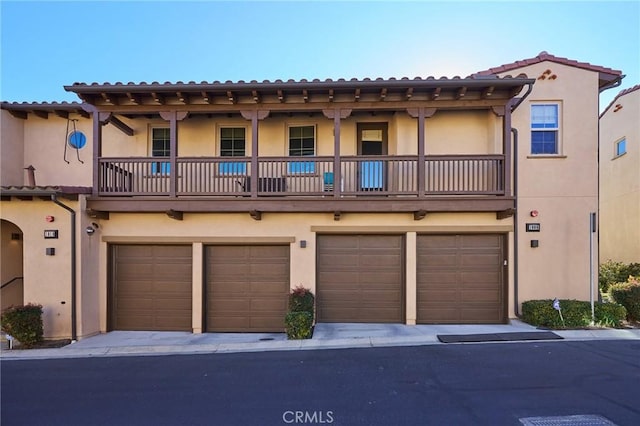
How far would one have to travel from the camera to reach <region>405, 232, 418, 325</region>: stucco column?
846 cm

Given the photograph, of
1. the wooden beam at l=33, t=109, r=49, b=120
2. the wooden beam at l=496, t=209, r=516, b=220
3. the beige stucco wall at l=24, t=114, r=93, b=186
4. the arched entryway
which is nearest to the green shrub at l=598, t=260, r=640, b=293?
the wooden beam at l=496, t=209, r=516, b=220

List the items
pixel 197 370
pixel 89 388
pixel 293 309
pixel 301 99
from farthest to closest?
1. pixel 301 99
2. pixel 293 309
3. pixel 197 370
4. pixel 89 388

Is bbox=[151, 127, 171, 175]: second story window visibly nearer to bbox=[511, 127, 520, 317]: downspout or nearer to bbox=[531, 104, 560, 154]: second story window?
bbox=[511, 127, 520, 317]: downspout

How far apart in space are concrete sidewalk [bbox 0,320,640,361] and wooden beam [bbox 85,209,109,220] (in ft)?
9.80

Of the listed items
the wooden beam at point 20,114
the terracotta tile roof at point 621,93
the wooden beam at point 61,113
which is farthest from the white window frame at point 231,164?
the terracotta tile roof at point 621,93

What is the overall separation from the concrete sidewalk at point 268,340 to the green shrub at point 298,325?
5.7 inches

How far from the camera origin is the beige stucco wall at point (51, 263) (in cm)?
788

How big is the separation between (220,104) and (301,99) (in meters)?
2.10

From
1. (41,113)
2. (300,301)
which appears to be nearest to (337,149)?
(300,301)

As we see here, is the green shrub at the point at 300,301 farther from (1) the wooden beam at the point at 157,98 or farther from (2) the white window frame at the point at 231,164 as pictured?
(1) the wooden beam at the point at 157,98

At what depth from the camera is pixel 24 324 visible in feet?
23.7

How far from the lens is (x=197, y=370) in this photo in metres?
5.91

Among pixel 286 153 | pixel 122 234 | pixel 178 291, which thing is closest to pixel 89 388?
pixel 178 291

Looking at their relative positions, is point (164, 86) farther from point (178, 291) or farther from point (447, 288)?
point (447, 288)
